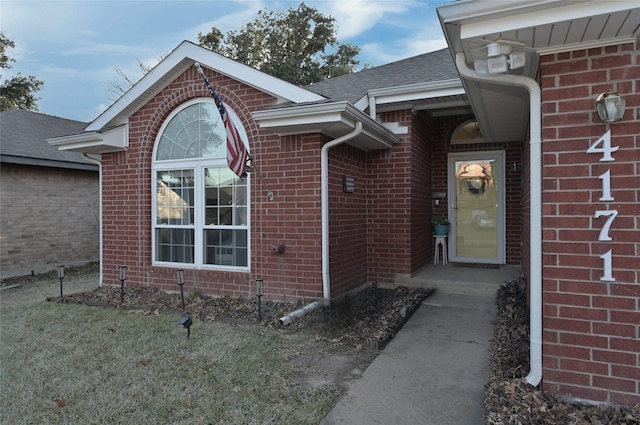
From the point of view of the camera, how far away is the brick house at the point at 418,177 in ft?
8.56

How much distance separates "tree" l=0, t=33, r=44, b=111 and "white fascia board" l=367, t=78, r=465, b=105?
72.0ft

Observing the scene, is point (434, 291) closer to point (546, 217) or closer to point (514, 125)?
point (514, 125)

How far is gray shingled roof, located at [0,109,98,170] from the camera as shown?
31.4ft

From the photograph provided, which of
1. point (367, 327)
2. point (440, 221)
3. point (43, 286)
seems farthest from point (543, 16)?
point (43, 286)

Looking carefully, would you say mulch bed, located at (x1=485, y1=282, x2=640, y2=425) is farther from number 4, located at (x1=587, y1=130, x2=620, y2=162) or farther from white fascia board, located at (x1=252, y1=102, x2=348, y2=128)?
white fascia board, located at (x1=252, y1=102, x2=348, y2=128)

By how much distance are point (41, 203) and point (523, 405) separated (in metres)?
11.6

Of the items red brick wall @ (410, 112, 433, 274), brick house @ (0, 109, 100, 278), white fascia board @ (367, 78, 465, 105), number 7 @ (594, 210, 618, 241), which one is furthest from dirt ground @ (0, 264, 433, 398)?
white fascia board @ (367, 78, 465, 105)

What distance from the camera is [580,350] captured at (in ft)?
8.89

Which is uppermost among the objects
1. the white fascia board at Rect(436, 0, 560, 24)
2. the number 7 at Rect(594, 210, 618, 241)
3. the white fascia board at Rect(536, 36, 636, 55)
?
the white fascia board at Rect(436, 0, 560, 24)

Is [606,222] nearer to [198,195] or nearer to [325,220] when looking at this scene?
[325,220]

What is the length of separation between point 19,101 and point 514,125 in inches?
1000

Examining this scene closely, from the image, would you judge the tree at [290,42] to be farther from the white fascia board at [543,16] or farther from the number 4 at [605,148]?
the number 4 at [605,148]

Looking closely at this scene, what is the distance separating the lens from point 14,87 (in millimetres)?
20797

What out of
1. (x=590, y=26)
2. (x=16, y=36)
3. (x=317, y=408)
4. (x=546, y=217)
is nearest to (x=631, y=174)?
(x=546, y=217)
